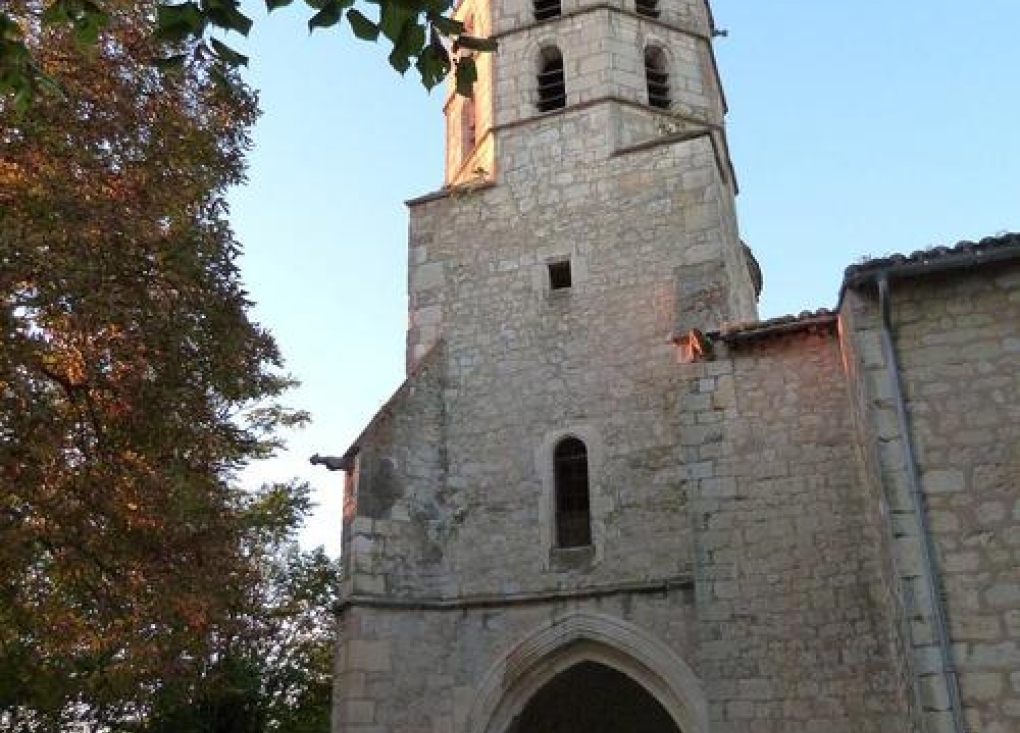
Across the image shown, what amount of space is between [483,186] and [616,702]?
21.5 ft

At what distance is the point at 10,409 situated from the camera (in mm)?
6586

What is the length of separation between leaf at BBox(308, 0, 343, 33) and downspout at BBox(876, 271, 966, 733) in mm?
4605

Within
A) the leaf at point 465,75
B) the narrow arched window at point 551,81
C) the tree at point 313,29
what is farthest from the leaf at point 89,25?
the narrow arched window at point 551,81

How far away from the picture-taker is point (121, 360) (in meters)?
7.40

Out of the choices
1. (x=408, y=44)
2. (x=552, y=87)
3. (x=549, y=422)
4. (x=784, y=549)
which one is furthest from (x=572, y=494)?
(x=408, y=44)

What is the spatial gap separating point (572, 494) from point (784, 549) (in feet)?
10.4

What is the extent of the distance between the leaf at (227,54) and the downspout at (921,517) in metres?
4.70

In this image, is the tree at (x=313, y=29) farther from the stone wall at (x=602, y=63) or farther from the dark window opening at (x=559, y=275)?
the stone wall at (x=602, y=63)

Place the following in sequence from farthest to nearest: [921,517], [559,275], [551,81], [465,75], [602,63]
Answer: [551,81] < [602,63] < [559,275] < [921,517] < [465,75]

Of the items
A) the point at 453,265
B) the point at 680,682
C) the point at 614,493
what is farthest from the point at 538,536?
the point at 453,265

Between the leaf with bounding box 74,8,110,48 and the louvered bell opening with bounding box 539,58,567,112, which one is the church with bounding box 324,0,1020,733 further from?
the leaf with bounding box 74,8,110,48

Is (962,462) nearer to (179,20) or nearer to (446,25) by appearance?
(446,25)

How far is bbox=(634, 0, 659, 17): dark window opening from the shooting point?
15328 mm

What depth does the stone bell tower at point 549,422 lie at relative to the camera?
1064cm
